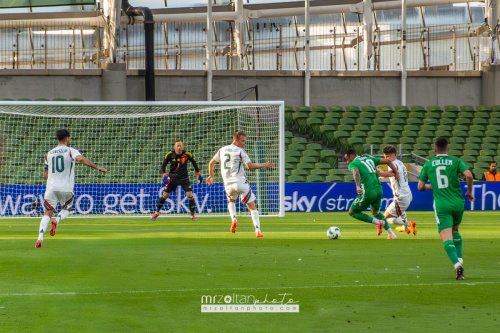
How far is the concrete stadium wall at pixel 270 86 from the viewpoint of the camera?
30516 millimetres

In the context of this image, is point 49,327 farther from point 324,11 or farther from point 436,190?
point 324,11

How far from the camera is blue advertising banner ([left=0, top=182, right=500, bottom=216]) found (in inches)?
882

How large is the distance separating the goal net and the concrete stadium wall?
453 cm

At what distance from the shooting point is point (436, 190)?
9.52 metres

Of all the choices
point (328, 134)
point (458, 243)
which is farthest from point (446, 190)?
point (328, 134)

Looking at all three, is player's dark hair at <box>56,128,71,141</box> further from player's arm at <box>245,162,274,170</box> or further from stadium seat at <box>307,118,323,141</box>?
stadium seat at <box>307,118,323,141</box>

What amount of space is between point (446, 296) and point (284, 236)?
24.8 ft

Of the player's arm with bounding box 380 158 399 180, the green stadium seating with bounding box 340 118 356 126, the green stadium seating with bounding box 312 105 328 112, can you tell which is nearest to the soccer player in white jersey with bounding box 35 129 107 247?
the player's arm with bounding box 380 158 399 180

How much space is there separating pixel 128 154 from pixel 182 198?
2.13 meters

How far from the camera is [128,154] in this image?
24250 mm

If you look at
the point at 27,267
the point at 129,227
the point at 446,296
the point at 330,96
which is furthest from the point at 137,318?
the point at 330,96

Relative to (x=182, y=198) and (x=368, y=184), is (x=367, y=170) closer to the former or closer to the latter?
(x=368, y=184)

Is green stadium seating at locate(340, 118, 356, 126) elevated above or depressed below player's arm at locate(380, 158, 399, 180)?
above

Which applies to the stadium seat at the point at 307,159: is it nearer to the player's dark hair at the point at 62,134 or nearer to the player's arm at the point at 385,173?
the player's arm at the point at 385,173
